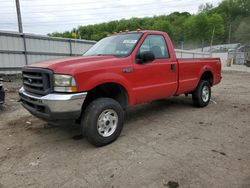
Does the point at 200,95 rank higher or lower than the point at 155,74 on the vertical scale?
lower

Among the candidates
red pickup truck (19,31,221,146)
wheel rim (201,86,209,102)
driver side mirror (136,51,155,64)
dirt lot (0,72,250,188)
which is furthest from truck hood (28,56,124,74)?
wheel rim (201,86,209,102)

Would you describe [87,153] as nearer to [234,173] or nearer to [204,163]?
[204,163]

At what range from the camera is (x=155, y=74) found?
15.5 feet

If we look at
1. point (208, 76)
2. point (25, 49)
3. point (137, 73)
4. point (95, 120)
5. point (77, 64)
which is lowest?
point (95, 120)

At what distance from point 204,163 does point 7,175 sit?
272 cm

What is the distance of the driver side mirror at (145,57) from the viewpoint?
4309mm

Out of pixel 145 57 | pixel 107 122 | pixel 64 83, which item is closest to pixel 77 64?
pixel 64 83

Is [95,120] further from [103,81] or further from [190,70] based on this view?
[190,70]

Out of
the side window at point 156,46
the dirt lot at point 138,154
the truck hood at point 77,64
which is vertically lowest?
the dirt lot at point 138,154

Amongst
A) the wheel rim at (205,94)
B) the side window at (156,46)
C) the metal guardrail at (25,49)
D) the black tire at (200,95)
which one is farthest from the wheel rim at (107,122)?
the metal guardrail at (25,49)

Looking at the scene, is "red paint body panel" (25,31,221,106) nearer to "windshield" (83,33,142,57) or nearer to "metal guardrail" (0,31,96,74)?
"windshield" (83,33,142,57)

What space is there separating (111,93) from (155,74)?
1.04 m

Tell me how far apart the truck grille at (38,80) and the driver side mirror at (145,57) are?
68.4 inches

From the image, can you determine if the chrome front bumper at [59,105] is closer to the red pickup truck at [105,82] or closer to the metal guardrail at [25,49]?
the red pickup truck at [105,82]
